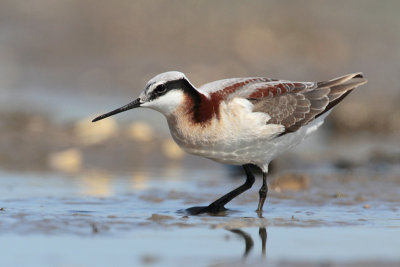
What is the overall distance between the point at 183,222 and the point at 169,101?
1270mm

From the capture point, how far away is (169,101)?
8.33 metres

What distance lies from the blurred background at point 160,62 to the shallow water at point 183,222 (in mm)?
2374

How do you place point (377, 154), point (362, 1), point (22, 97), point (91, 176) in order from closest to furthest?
point (91, 176) < point (377, 154) < point (22, 97) < point (362, 1)

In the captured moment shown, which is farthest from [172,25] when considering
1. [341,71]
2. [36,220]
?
[36,220]

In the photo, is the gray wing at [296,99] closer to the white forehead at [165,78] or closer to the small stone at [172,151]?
the white forehead at [165,78]

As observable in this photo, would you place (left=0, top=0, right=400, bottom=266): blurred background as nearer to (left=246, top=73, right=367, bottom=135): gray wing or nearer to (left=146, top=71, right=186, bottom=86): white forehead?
(left=246, top=73, right=367, bottom=135): gray wing

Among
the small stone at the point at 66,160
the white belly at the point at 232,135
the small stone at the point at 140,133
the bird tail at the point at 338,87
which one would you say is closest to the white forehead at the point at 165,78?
the white belly at the point at 232,135

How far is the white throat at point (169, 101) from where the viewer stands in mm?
8320

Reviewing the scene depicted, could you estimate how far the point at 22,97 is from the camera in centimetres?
1814

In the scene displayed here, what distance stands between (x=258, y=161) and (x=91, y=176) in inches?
145

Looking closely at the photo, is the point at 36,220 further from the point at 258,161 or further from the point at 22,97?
the point at 22,97

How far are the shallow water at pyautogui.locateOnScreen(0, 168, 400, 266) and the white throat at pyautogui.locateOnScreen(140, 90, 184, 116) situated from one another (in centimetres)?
112

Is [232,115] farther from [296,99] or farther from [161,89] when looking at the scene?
[296,99]

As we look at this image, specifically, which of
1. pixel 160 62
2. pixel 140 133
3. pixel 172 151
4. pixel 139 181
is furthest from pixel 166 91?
pixel 160 62
